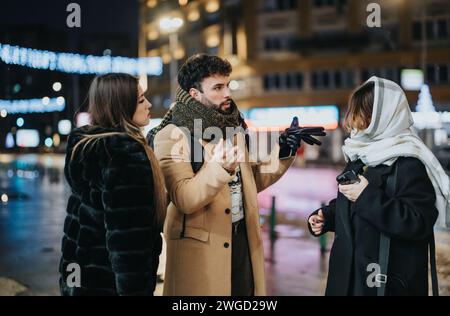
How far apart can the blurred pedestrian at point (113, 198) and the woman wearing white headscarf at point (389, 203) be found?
1.10 meters

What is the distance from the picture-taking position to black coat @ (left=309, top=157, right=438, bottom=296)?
236 centimetres

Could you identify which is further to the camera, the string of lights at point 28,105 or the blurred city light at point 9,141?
the blurred city light at point 9,141

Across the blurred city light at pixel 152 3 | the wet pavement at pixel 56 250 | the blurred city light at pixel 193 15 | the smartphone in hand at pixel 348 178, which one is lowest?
the wet pavement at pixel 56 250

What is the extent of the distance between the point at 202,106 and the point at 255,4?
43477 millimetres

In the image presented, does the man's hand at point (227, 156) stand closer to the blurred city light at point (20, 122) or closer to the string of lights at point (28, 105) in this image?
the string of lights at point (28, 105)

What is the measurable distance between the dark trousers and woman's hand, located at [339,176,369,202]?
0.71 m

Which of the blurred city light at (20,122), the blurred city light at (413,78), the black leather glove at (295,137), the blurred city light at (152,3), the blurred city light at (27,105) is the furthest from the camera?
the blurred city light at (152,3)

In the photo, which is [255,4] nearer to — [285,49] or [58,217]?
[285,49]

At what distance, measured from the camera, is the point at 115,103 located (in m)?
2.58

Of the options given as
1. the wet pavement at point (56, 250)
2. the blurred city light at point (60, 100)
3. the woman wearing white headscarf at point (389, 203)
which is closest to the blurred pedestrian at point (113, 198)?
the woman wearing white headscarf at point (389, 203)

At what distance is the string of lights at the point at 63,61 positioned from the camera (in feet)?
29.7
